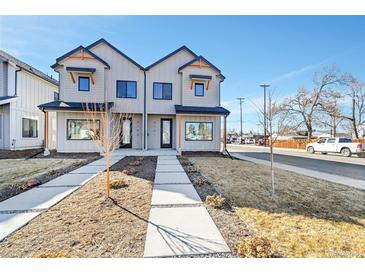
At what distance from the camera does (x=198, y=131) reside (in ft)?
49.5

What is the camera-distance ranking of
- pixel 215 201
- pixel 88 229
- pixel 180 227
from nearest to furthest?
pixel 88 229 → pixel 180 227 → pixel 215 201

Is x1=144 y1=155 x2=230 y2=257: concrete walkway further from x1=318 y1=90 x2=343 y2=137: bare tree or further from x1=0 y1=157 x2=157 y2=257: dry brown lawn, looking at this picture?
x1=318 y1=90 x2=343 y2=137: bare tree

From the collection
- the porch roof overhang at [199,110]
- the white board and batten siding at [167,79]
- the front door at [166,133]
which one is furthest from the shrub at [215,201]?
the front door at [166,133]

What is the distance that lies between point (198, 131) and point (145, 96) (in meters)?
4.75

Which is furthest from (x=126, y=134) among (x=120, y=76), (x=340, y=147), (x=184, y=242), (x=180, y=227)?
(x=340, y=147)

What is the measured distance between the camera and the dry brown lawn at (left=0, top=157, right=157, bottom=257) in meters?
2.76

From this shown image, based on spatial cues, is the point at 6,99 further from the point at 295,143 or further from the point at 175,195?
Answer: the point at 295,143

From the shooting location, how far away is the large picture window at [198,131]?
14.9 meters

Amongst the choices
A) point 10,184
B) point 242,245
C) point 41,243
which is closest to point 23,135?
point 10,184

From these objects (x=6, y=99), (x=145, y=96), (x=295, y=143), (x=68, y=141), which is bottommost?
(x=295, y=143)

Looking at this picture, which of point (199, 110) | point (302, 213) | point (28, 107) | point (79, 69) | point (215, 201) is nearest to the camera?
point (302, 213)

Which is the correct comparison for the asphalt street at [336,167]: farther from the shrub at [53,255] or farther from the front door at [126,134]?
the front door at [126,134]

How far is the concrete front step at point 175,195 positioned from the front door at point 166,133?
32.4 feet
